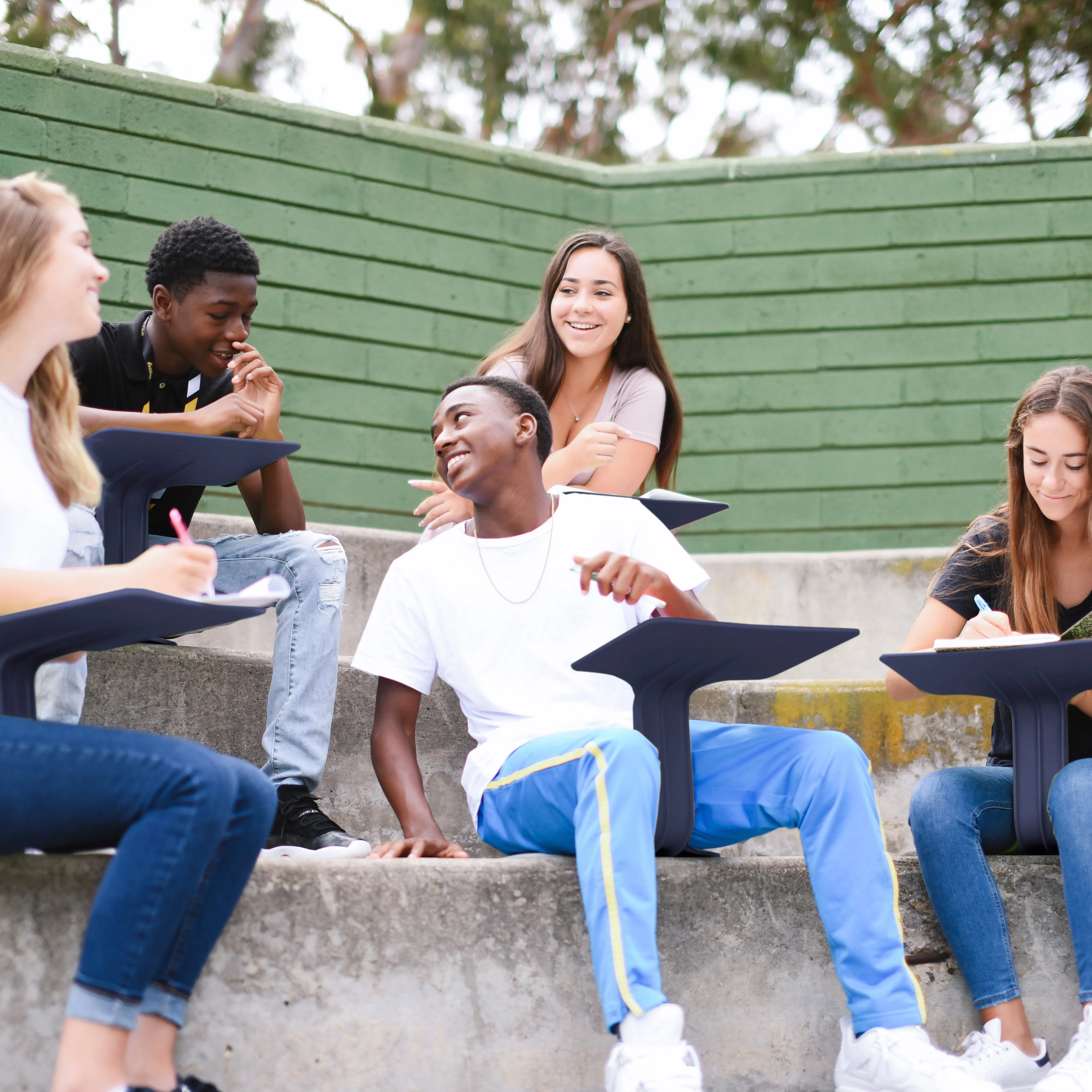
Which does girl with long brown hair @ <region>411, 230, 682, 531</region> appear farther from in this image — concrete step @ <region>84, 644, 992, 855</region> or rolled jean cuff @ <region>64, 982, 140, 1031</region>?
rolled jean cuff @ <region>64, 982, 140, 1031</region>

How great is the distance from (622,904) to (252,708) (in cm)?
110

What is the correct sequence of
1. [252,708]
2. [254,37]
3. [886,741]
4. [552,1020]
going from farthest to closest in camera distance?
[254,37] < [886,741] < [252,708] < [552,1020]

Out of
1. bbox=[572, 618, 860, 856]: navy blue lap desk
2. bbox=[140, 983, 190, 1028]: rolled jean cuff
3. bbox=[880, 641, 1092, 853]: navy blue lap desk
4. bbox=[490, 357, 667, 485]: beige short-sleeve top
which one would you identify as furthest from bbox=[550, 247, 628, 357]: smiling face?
bbox=[140, 983, 190, 1028]: rolled jean cuff

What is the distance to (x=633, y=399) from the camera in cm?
327

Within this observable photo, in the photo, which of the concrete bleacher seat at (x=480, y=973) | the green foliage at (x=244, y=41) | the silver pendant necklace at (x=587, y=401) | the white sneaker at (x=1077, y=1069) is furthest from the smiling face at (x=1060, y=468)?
the green foliage at (x=244, y=41)

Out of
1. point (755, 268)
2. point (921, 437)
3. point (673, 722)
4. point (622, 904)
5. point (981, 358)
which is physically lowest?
point (622, 904)

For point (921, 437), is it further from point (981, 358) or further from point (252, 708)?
point (252, 708)

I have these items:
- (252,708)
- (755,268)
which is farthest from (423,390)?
(252,708)

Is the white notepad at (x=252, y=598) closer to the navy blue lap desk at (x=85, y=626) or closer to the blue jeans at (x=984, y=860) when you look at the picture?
the navy blue lap desk at (x=85, y=626)

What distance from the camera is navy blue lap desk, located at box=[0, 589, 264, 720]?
154 centimetres

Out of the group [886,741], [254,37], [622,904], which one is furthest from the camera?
[254,37]

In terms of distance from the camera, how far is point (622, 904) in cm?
182

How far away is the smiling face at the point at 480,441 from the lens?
2422 mm

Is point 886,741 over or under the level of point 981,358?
under
